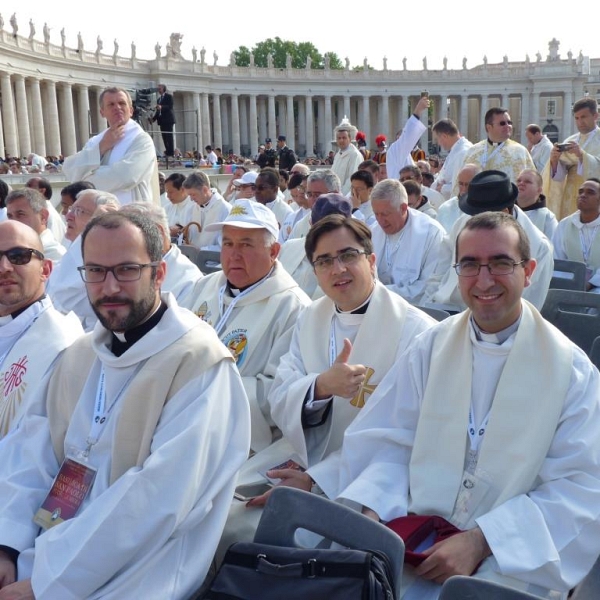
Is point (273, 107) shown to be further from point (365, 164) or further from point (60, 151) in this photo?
point (365, 164)

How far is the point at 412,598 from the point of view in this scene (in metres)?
2.43

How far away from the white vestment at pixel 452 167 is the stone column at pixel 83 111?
47717 mm

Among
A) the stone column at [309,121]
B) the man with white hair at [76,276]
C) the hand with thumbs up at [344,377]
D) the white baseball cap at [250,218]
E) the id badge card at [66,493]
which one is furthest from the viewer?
the stone column at [309,121]

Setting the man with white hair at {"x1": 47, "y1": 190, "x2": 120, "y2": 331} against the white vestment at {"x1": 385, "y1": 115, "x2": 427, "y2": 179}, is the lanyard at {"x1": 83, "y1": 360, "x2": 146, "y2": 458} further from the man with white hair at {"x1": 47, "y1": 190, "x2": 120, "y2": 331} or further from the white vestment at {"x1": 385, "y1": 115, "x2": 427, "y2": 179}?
the white vestment at {"x1": 385, "y1": 115, "x2": 427, "y2": 179}

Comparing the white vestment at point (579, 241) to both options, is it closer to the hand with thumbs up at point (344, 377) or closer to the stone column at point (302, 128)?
the hand with thumbs up at point (344, 377)

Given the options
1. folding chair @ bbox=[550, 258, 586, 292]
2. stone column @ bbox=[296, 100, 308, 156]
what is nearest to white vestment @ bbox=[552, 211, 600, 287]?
folding chair @ bbox=[550, 258, 586, 292]

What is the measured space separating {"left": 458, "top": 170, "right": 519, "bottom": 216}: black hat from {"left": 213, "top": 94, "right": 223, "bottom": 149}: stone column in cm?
6434

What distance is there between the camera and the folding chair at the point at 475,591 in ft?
6.37

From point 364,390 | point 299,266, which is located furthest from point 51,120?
point 364,390

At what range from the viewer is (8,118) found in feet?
151

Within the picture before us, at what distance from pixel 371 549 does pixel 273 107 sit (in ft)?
235

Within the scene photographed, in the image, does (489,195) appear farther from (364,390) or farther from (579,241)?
(364,390)

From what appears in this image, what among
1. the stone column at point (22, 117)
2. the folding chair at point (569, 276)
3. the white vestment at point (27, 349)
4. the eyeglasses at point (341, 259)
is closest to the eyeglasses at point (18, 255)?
the white vestment at point (27, 349)

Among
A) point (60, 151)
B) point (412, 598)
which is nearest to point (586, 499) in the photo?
point (412, 598)
